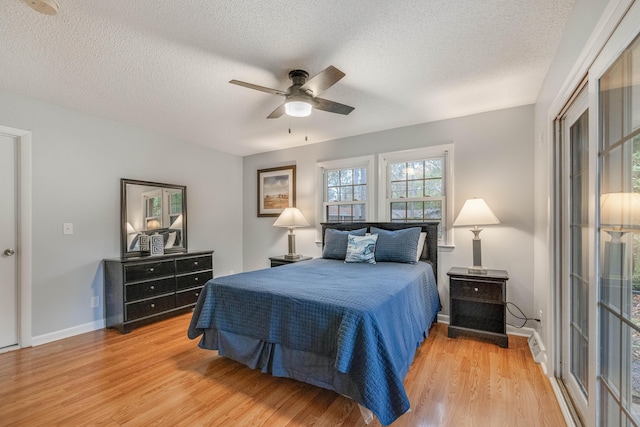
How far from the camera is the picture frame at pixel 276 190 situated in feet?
15.6

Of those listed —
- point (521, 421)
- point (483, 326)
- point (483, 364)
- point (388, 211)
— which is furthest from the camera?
point (388, 211)

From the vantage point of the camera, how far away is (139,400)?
1.96 m

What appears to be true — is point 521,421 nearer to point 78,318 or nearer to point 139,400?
point 139,400

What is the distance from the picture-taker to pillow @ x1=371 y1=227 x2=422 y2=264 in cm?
319

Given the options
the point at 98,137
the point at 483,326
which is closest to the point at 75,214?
the point at 98,137

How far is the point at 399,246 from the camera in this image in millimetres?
3240

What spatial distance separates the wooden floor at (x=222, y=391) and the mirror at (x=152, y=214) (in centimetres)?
134

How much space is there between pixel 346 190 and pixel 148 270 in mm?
2717

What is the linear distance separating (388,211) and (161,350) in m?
2.94

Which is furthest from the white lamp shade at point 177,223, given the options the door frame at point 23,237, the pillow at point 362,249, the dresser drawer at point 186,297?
the pillow at point 362,249

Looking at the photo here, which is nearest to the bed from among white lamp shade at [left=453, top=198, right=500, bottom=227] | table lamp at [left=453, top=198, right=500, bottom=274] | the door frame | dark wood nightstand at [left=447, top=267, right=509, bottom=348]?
dark wood nightstand at [left=447, top=267, right=509, bottom=348]

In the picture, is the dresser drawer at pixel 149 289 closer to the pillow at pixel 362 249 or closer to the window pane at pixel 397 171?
the pillow at pixel 362 249

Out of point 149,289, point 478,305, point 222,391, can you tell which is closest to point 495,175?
point 478,305

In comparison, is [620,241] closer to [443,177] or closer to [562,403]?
[562,403]
